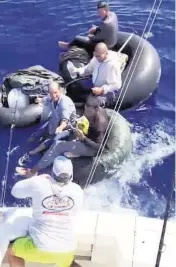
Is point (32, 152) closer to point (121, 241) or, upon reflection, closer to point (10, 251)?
point (121, 241)

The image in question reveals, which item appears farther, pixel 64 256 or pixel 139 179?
pixel 139 179

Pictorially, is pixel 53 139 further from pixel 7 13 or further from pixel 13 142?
pixel 7 13

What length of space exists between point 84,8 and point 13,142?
491 cm

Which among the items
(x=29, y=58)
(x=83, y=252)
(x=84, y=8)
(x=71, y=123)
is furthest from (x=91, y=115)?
(x=84, y=8)

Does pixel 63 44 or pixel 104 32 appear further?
pixel 63 44

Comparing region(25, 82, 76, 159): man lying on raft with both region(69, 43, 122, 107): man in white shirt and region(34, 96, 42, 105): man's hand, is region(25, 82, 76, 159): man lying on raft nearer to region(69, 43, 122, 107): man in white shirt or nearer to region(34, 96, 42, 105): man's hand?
region(34, 96, 42, 105): man's hand

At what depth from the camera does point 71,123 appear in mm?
8727

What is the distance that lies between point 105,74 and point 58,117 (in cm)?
124

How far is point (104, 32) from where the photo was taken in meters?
10.4

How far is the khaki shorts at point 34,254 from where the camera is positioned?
240 inches

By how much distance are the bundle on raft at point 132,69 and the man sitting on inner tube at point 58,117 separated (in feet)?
4.28

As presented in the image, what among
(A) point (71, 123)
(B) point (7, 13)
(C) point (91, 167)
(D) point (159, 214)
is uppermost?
(B) point (7, 13)

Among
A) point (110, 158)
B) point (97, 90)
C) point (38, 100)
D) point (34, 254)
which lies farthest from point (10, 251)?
point (38, 100)

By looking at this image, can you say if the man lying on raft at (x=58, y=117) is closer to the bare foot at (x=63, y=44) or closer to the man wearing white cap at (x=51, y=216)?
the bare foot at (x=63, y=44)
